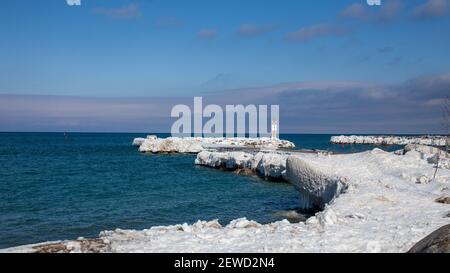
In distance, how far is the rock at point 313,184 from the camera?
1867cm

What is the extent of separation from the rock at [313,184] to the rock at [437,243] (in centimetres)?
1013

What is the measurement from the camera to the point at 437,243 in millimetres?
6766

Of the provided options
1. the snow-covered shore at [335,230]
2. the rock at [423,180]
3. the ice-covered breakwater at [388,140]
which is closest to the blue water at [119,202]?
the snow-covered shore at [335,230]

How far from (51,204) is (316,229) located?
59.6 feet

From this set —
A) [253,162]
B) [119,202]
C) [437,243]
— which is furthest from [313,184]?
[253,162]

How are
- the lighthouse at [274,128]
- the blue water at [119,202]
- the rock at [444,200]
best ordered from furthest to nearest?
the lighthouse at [274,128]
the blue water at [119,202]
the rock at [444,200]

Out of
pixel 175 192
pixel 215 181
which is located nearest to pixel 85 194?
pixel 175 192

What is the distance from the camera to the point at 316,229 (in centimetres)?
1020

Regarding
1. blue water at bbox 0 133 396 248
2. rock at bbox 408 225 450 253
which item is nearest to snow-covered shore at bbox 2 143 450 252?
rock at bbox 408 225 450 253

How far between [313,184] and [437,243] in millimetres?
13764

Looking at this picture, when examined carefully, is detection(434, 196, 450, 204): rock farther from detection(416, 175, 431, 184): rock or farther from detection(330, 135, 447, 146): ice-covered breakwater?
detection(330, 135, 447, 146): ice-covered breakwater

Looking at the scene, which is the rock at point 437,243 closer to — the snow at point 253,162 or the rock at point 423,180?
the rock at point 423,180
